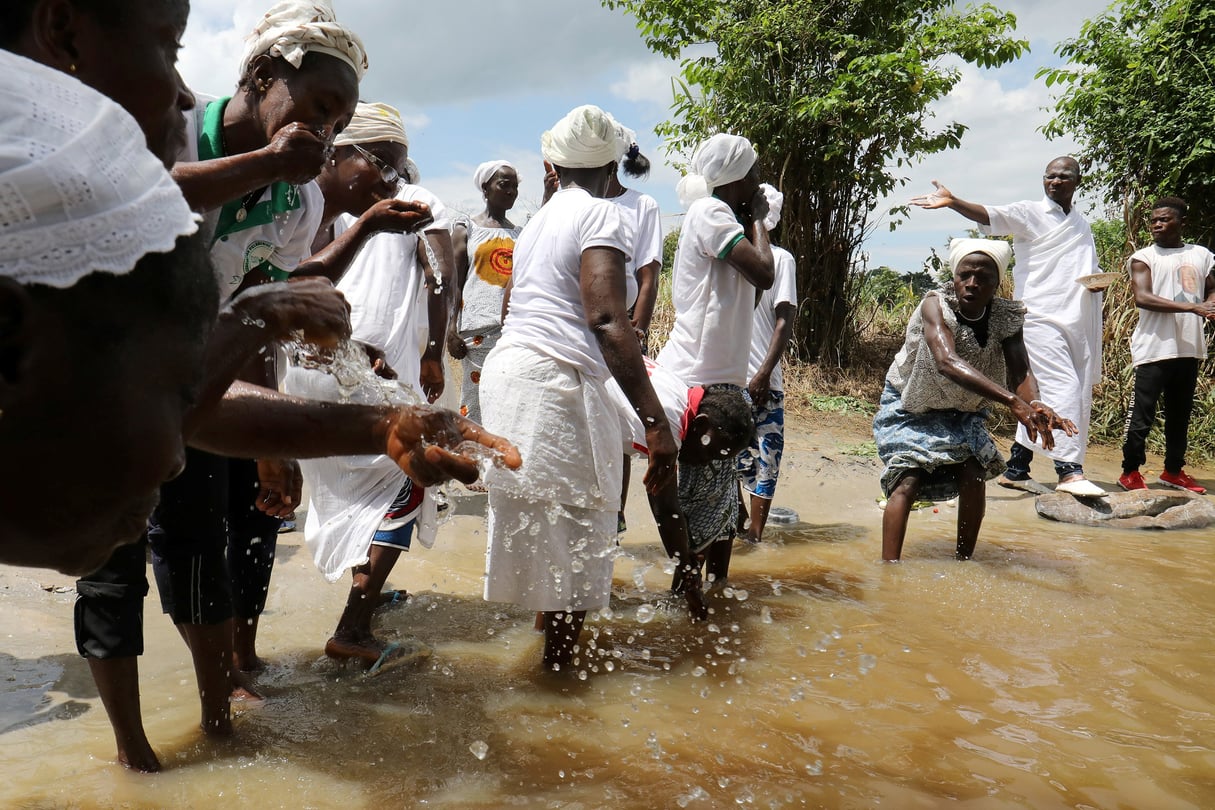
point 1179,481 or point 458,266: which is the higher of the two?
point 458,266

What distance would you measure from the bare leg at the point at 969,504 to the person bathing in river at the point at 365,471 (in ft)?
9.27

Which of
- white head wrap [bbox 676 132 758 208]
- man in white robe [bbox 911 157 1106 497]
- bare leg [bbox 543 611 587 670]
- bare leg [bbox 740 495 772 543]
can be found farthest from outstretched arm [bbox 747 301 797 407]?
bare leg [bbox 543 611 587 670]

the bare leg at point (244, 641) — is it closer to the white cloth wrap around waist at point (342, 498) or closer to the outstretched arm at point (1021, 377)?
the white cloth wrap around waist at point (342, 498)

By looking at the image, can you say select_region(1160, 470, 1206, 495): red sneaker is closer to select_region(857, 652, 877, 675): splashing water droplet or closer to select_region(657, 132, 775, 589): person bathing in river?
select_region(657, 132, 775, 589): person bathing in river

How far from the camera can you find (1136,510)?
20.8 ft

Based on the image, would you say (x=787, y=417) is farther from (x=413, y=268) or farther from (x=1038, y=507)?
(x=413, y=268)

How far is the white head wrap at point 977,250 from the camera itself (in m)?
4.89

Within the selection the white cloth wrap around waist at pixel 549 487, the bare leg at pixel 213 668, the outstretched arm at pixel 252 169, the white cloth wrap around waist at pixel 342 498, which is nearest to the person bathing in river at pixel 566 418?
the white cloth wrap around waist at pixel 549 487

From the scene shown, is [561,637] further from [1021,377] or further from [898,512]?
[1021,377]

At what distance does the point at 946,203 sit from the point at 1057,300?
3.98 ft

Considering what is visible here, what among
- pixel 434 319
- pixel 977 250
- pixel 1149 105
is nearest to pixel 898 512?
pixel 977 250

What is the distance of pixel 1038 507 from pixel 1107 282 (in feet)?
5.73

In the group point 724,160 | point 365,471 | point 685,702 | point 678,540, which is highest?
point 724,160

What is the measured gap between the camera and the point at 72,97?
93cm
